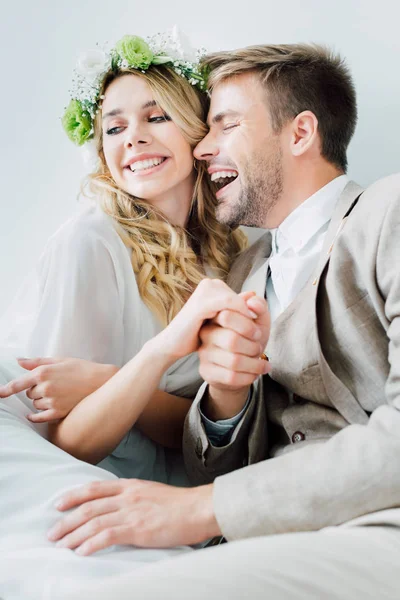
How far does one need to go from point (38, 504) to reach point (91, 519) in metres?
0.11

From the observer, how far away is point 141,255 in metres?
1.93

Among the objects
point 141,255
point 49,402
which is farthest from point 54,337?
point 141,255

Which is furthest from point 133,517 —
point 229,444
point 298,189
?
point 298,189

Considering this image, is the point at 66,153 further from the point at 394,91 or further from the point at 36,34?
the point at 394,91

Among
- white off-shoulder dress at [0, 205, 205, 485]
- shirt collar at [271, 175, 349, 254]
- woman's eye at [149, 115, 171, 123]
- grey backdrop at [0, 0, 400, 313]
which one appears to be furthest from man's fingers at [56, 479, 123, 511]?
grey backdrop at [0, 0, 400, 313]

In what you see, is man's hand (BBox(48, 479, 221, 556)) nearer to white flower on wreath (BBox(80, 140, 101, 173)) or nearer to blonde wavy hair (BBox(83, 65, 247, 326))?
blonde wavy hair (BBox(83, 65, 247, 326))

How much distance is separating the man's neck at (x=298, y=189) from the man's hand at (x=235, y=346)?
57 centimetres

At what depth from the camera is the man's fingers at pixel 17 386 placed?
1.59m

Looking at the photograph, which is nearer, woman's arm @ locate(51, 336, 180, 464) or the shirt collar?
woman's arm @ locate(51, 336, 180, 464)

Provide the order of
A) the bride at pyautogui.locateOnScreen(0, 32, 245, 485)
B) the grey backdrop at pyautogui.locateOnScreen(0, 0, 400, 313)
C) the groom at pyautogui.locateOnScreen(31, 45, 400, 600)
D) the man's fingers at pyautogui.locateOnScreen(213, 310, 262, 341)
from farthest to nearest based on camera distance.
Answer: the grey backdrop at pyautogui.locateOnScreen(0, 0, 400, 313), the bride at pyautogui.locateOnScreen(0, 32, 245, 485), the man's fingers at pyautogui.locateOnScreen(213, 310, 262, 341), the groom at pyautogui.locateOnScreen(31, 45, 400, 600)

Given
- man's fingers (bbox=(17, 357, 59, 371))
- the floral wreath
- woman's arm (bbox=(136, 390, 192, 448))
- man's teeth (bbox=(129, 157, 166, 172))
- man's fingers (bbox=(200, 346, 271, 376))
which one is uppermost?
the floral wreath

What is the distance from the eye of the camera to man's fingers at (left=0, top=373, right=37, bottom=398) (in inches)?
62.8

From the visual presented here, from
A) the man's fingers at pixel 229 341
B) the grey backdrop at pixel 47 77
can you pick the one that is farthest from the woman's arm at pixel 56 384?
the grey backdrop at pixel 47 77

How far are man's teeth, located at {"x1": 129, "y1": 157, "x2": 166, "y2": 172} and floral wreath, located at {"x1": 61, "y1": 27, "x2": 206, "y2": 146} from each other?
0.82ft
